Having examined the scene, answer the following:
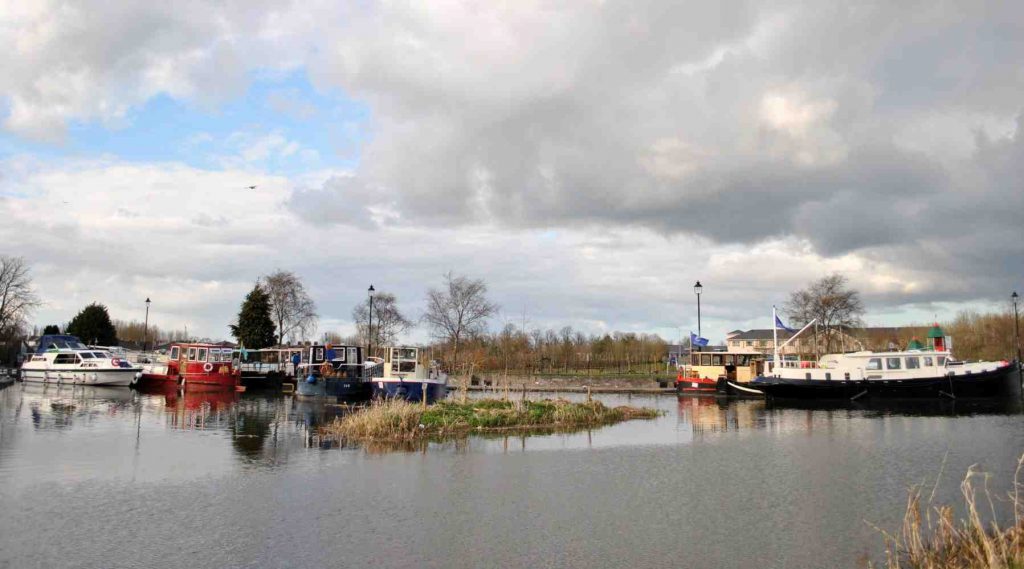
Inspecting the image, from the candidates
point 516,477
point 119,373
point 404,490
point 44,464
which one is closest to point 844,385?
point 516,477

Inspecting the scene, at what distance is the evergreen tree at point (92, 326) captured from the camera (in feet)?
317

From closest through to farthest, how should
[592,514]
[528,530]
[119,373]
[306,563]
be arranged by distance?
[306,563]
[528,530]
[592,514]
[119,373]

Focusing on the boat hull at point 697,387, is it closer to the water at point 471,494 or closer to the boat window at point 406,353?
the boat window at point 406,353

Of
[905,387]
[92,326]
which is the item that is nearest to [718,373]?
[905,387]

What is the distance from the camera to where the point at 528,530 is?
516 inches

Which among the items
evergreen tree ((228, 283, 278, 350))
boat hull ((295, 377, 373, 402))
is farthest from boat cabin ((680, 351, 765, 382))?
evergreen tree ((228, 283, 278, 350))

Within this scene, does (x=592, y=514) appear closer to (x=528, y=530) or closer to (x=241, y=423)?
(x=528, y=530)

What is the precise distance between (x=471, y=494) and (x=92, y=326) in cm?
9614

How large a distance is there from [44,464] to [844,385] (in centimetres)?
4087

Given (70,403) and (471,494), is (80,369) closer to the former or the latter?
(70,403)

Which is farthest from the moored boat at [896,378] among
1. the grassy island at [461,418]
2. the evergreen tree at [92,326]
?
the evergreen tree at [92,326]

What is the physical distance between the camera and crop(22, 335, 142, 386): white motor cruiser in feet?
174

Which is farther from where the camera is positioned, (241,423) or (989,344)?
(989,344)

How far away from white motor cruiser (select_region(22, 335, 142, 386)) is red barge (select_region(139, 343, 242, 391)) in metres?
1.26
